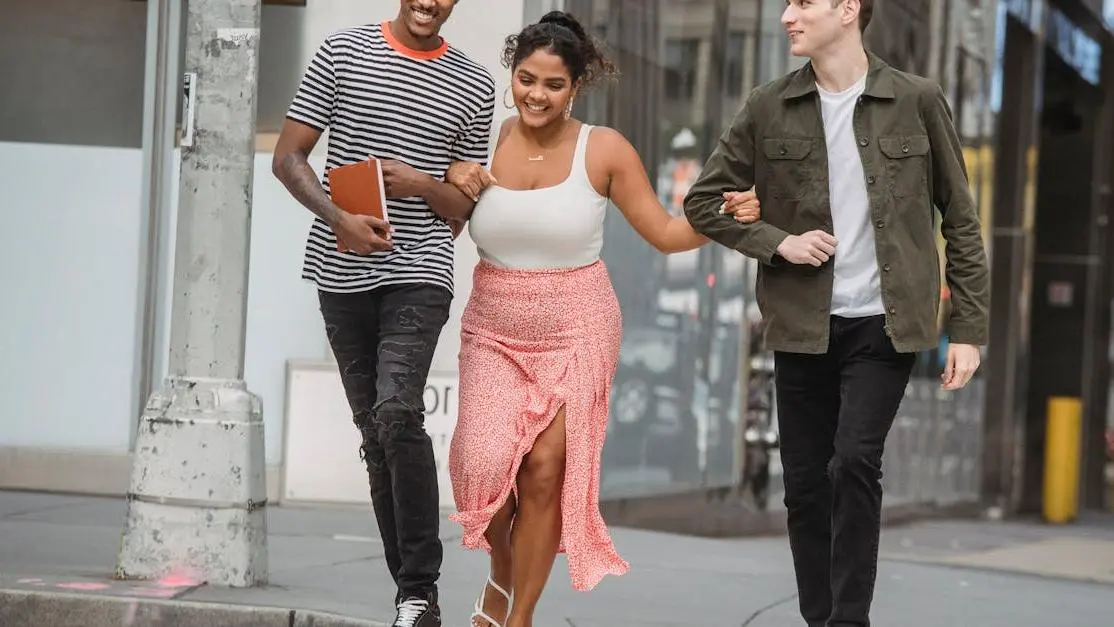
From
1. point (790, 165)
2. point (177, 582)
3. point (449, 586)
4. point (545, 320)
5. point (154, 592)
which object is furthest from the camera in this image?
point (449, 586)

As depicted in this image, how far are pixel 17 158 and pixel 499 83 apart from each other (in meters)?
2.52

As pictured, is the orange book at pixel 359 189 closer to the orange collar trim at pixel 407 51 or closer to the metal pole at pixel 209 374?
the orange collar trim at pixel 407 51

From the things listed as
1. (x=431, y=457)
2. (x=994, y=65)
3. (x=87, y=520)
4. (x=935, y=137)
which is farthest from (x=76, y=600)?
(x=994, y=65)

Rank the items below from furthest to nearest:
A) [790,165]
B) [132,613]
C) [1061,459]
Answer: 1. [1061,459]
2. [132,613]
3. [790,165]

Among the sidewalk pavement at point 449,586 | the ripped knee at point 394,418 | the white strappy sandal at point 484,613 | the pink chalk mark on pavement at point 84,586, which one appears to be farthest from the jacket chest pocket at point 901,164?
the pink chalk mark on pavement at point 84,586

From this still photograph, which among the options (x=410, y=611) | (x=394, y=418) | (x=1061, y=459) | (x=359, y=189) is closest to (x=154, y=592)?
(x=410, y=611)

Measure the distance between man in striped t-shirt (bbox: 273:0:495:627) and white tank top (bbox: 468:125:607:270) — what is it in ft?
0.32

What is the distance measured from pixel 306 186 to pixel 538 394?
0.86m

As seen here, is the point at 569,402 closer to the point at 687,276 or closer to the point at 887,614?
the point at 887,614

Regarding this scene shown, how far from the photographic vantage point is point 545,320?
16.5 ft

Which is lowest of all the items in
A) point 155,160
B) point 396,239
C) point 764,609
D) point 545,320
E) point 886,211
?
point 764,609

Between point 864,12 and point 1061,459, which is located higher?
point 864,12

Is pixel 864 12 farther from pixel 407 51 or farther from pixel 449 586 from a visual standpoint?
pixel 449 586

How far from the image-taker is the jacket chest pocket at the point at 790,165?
4.73 metres
